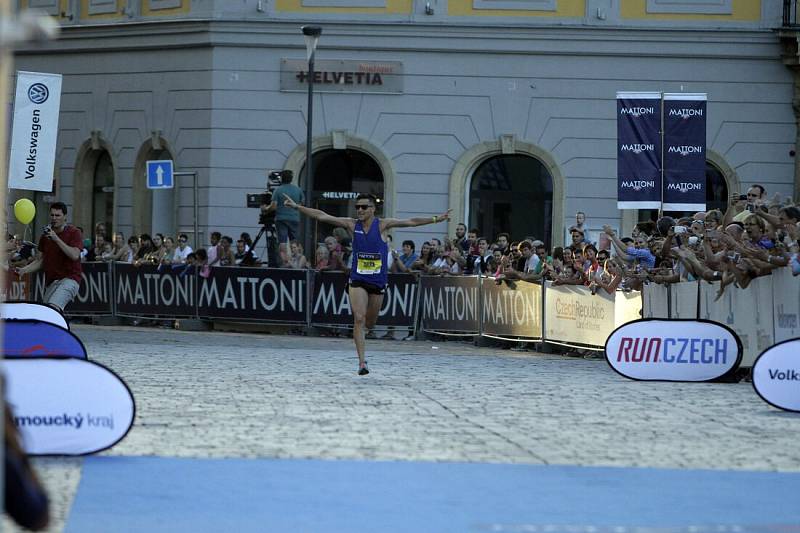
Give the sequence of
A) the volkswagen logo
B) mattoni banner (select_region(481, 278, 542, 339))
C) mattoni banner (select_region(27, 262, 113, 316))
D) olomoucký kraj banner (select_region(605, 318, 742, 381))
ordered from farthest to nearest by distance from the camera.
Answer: mattoni banner (select_region(27, 262, 113, 316)) < mattoni banner (select_region(481, 278, 542, 339)) < the volkswagen logo < olomoucký kraj banner (select_region(605, 318, 742, 381))

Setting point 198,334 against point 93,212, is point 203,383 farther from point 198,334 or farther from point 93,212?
point 93,212

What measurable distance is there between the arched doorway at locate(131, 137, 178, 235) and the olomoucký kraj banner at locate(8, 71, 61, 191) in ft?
53.2

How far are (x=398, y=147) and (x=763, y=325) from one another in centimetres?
1852

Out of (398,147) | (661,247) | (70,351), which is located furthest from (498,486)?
(398,147)

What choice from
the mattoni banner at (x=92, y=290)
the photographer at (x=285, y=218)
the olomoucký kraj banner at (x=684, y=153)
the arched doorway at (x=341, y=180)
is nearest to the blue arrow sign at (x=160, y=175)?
the mattoni banner at (x=92, y=290)

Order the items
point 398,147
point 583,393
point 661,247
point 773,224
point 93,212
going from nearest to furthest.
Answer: point 583,393 < point 773,224 < point 661,247 < point 398,147 < point 93,212

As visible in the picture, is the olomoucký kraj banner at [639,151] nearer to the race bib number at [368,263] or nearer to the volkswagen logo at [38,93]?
the race bib number at [368,263]

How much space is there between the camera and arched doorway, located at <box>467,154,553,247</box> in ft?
116

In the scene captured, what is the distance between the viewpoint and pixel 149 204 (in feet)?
122

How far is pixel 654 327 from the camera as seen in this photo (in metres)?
16.5

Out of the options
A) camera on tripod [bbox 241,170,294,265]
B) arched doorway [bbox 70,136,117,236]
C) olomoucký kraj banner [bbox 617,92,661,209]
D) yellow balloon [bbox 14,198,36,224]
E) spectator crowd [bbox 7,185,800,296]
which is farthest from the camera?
arched doorway [bbox 70,136,117,236]

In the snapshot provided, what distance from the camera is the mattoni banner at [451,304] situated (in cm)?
2658

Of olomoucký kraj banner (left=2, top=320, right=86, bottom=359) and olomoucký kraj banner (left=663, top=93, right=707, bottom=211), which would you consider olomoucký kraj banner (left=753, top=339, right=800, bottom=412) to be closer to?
olomoucký kraj banner (left=2, top=320, right=86, bottom=359)

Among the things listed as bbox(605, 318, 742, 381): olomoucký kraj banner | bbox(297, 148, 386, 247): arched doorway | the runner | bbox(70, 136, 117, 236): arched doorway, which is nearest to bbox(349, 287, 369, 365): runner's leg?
the runner
